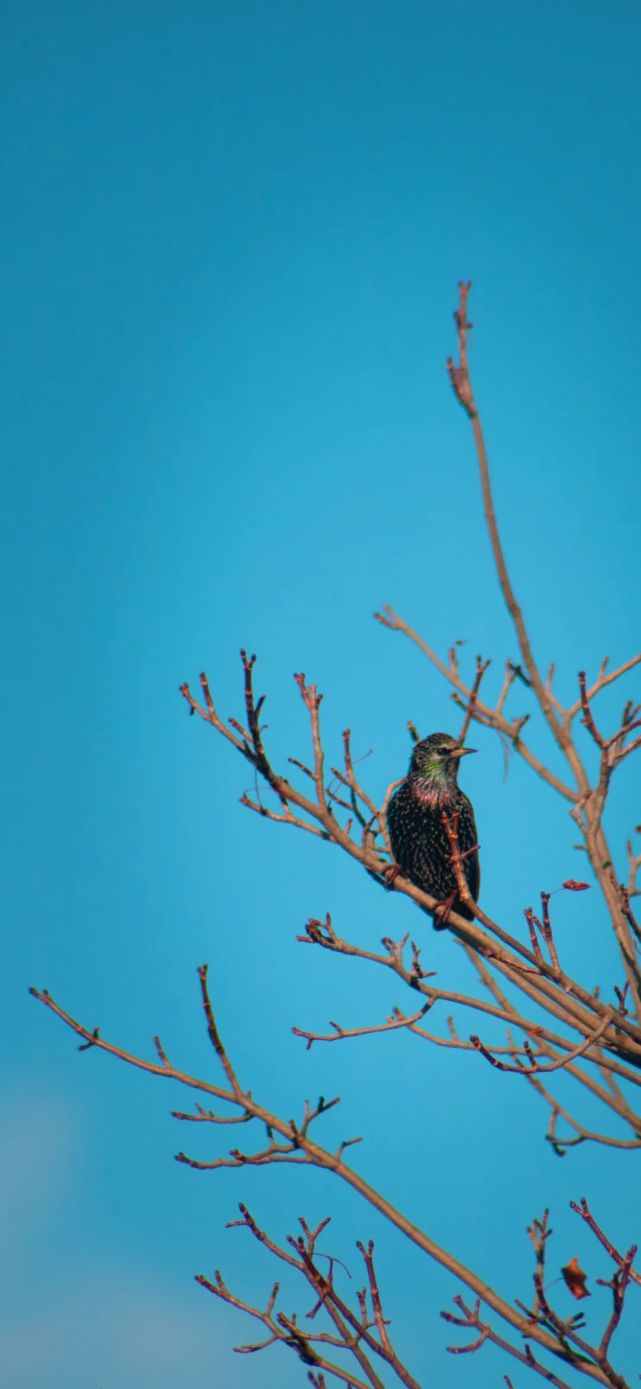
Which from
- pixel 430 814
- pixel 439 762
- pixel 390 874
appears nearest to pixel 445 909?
pixel 390 874

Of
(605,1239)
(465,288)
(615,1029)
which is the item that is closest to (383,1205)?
(605,1239)

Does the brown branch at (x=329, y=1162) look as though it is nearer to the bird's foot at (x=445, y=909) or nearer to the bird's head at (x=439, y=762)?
the bird's foot at (x=445, y=909)

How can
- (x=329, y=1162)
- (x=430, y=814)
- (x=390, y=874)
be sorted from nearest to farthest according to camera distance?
(x=329, y=1162)
(x=390, y=874)
(x=430, y=814)

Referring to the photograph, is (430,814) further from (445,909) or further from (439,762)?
(445,909)

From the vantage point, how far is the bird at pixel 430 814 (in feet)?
25.3

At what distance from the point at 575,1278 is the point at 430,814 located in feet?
12.7

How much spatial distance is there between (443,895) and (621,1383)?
13.3ft

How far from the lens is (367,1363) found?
4.15 m

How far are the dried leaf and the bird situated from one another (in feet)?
11.5

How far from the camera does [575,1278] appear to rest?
4.22 metres

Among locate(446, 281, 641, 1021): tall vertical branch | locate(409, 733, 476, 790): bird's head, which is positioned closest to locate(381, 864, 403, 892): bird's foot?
locate(446, 281, 641, 1021): tall vertical branch

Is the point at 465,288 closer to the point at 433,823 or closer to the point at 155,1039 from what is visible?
the point at 155,1039

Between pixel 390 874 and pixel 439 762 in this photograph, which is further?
pixel 439 762

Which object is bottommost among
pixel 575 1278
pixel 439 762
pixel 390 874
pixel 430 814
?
pixel 575 1278
